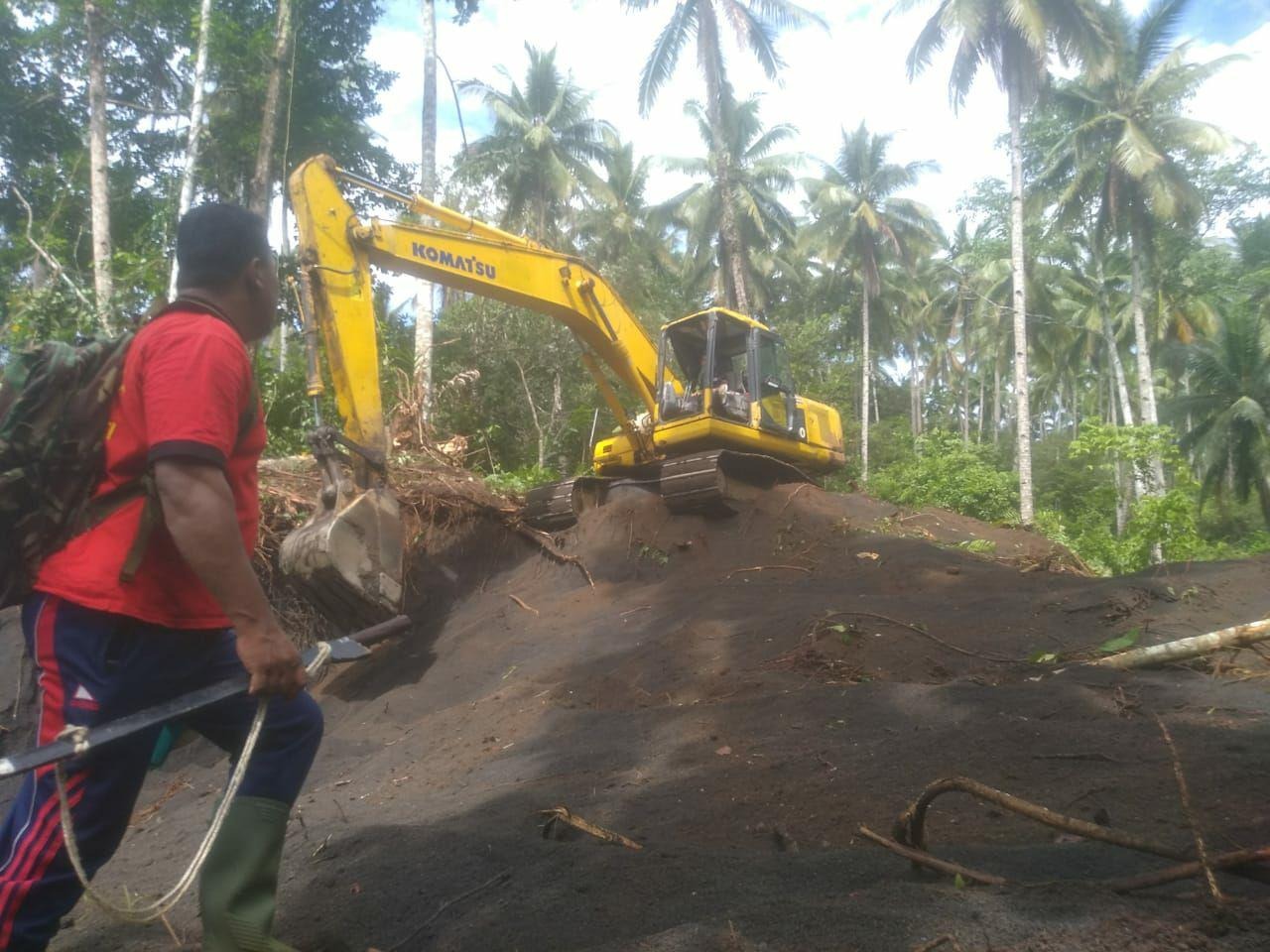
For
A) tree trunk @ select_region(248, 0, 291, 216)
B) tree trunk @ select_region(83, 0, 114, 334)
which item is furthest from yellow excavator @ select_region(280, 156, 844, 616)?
tree trunk @ select_region(248, 0, 291, 216)

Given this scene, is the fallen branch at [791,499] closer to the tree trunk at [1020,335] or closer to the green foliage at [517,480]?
the green foliage at [517,480]

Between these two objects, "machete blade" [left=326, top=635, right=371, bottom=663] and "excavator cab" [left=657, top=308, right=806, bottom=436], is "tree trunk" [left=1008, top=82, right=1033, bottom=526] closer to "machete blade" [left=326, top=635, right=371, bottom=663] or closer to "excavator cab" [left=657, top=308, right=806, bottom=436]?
"excavator cab" [left=657, top=308, right=806, bottom=436]

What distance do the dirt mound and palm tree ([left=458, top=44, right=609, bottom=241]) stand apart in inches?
777

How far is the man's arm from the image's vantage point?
1.90 m

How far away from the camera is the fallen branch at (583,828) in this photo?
2.98 meters

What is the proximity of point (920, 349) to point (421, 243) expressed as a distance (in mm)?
40091

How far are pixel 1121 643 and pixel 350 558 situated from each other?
5065 mm

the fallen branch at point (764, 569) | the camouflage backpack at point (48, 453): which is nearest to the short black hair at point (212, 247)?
the camouflage backpack at point (48, 453)

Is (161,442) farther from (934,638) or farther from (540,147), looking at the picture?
(540,147)

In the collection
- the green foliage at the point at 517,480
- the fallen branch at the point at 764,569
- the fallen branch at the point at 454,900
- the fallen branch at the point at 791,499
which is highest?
the green foliage at the point at 517,480

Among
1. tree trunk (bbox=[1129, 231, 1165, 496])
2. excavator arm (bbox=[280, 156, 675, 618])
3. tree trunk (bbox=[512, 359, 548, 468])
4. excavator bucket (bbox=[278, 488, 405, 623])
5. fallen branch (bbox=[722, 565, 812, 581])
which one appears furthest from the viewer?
tree trunk (bbox=[1129, 231, 1165, 496])

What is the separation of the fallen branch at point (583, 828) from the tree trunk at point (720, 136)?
1845cm

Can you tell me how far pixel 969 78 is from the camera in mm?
19984

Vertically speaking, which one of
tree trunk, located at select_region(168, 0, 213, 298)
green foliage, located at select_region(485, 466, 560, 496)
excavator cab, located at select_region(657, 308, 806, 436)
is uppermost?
tree trunk, located at select_region(168, 0, 213, 298)
